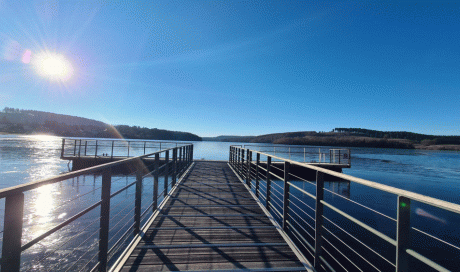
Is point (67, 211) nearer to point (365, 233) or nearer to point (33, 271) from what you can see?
point (33, 271)

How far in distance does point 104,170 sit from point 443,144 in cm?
7477

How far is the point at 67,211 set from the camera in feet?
17.6

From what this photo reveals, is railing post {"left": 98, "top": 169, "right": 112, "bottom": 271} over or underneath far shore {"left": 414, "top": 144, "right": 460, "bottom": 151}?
underneath

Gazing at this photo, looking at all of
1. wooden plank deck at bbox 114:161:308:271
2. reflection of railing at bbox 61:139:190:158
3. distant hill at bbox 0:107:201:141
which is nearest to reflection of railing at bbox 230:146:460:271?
A: wooden plank deck at bbox 114:161:308:271

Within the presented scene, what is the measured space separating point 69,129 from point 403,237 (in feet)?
274

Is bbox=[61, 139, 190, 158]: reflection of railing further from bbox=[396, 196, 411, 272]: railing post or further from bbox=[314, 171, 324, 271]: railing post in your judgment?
bbox=[396, 196, 411, 272]: railing post

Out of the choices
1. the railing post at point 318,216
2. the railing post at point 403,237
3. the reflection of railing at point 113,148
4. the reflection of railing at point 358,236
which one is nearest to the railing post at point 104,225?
the reflection of railing at point 358,236

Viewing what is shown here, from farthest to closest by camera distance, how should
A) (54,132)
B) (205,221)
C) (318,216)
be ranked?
(54,132), (205,221), (318,216)

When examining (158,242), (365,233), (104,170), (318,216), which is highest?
(104,170)

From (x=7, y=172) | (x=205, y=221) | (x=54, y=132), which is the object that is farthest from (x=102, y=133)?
(x=205, y=221)

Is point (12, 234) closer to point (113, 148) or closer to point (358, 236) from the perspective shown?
point (358, 236)

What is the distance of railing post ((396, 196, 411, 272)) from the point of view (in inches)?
42.6

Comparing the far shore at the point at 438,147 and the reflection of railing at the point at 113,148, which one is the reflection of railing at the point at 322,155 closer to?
the reflection of railing at the point at 113,148

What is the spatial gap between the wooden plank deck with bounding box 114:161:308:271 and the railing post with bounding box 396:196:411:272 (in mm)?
940
